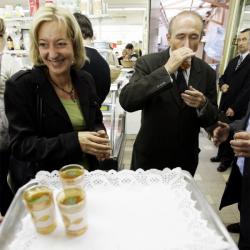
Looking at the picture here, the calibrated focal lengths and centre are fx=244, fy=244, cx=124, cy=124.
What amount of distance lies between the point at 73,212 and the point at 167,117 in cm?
96

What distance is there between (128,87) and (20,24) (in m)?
2.68

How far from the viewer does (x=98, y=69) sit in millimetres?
2477

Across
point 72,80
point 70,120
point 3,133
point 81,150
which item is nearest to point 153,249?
point 81,150

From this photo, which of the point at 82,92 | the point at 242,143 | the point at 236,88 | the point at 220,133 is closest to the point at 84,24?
the point at 82,92

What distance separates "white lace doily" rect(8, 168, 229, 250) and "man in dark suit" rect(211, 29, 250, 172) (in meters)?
2.56

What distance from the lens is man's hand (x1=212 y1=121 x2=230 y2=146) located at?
1.46 meters

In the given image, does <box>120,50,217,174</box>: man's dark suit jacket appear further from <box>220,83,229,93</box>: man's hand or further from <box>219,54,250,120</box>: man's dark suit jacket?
<box>220,83,229,93</box>: man's hand

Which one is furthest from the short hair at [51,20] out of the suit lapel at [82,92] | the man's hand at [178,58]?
the man's hand at [178,58]

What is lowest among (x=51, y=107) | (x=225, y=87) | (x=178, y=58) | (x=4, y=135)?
(x=225, y=87)

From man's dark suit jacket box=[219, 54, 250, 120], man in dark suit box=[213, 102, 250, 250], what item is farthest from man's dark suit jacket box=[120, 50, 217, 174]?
man's dark suit jacket box=[219, 54, 250, 120]

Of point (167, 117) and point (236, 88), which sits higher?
point (167, 117)

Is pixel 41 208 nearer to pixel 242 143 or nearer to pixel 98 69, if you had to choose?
pixel 242 143

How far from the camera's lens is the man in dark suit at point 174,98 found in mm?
1347

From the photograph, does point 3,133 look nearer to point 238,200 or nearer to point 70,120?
point 70,120
